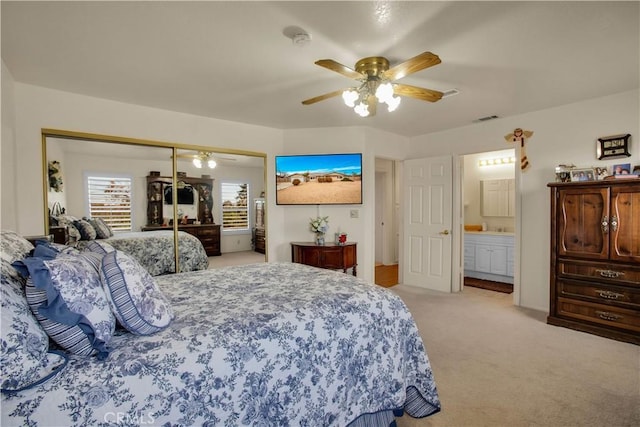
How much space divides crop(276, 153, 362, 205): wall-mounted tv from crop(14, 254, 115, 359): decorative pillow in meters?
3.16

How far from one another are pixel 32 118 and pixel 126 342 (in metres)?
2.73

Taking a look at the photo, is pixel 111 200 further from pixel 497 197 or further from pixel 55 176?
pixel 497 197

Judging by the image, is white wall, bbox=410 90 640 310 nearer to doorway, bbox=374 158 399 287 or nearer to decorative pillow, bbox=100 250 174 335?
doorway, bbox=374 158 399 287

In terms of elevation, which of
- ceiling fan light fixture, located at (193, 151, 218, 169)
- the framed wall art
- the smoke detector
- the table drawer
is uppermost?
the smoke detector

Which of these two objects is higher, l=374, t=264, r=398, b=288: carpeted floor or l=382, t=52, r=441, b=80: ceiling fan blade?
l=382, t=52, r=441, b=80: ceiling fan blade

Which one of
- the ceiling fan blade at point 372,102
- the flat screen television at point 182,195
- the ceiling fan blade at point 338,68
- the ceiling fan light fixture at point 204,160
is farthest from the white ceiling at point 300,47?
the flat screen television at point 182,195

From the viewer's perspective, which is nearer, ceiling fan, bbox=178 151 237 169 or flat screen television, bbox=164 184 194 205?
flat screen television, bbox=164 184 194 205

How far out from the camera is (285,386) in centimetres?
138

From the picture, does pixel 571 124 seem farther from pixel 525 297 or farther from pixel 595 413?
pixel 595 413

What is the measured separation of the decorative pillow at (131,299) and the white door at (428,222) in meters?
4.09

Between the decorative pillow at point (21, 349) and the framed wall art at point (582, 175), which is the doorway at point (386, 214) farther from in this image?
the decorative pillow at point (21, 349)

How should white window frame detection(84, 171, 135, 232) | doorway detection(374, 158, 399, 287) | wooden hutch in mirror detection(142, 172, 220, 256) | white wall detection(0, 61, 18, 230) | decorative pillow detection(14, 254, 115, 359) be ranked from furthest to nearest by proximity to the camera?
doorway detection(374, 158, 399, 287)
wooden hutch in mirror detection(142, 172, 220, 256)
white window frame detection(84, 171, 135, 232)
white wall detection(0, 61, 18, 230)
decorative pillow detection(14, 254, 115, 359)

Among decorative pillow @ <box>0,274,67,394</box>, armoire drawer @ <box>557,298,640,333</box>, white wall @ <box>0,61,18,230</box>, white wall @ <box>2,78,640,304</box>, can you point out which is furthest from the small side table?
decorative pillow @ <box>0,274,67,394</box>

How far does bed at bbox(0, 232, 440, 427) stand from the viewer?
1.02 metres
